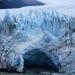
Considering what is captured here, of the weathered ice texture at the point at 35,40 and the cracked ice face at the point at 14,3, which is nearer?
the weathered ice texture at the point at 35,40

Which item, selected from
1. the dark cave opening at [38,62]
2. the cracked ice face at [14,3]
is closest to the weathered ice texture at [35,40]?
the dark cave opening at [38,62]

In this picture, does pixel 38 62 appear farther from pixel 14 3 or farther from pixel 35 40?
pixel 14 3

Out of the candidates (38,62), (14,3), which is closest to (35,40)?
(38,62)

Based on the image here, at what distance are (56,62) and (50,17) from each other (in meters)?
0.43

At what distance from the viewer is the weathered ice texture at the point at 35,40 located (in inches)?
125

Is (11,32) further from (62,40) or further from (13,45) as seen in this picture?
(62,40)

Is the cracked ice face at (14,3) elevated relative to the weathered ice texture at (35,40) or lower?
elevated

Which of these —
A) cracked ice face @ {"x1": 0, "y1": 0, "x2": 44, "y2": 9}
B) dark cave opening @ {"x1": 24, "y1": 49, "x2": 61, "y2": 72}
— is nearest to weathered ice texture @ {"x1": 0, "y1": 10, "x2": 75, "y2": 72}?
dark cave opening @ {"x1": 24, "y1": 49, "x2": 61, "y2": 72}

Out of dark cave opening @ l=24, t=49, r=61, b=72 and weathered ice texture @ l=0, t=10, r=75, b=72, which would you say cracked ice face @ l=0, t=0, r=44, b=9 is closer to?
weathered ice texture @ l=0, t=10, r=75, b=72

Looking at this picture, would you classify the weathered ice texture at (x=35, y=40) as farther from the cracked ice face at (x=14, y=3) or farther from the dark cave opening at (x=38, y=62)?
the cracked ice face at (x=14, y=3)

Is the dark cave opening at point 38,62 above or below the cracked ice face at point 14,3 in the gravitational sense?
below

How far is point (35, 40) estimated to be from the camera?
125 inches

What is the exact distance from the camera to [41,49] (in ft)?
10.5

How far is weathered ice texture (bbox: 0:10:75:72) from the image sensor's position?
317 centimetres
